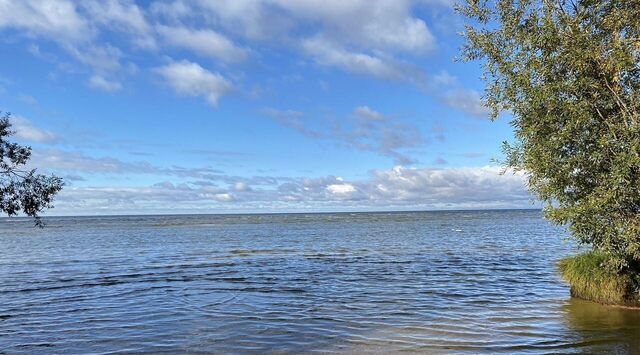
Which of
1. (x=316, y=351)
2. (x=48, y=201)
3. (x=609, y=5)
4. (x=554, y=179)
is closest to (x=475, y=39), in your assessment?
(x=609, y=5)

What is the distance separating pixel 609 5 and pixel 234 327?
15261mm

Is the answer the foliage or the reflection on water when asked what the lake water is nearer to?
the reflection on water

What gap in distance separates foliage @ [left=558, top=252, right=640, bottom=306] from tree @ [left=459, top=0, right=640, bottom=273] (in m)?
0.66

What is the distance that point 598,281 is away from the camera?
17.8 m

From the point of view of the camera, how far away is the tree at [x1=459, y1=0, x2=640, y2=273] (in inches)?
550

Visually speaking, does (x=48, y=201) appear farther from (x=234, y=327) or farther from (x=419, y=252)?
(x=419, y=252)

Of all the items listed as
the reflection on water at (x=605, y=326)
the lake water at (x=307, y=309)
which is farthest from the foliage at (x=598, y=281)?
the lake water at (x=307, y=309)

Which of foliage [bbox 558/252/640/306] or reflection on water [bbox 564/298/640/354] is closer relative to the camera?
reflection on water [bbox 564/298/640/354]

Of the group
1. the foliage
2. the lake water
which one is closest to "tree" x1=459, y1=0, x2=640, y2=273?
the foliage

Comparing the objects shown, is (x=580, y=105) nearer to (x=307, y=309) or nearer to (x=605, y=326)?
(x=605, y=326)

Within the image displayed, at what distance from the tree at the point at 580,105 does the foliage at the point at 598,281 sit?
2.16 ft

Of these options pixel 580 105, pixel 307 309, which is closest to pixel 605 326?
pixel 580 105

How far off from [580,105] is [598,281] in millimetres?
7205

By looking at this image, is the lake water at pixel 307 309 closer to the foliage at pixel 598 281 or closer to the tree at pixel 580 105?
the foliage at pixel 598 281
